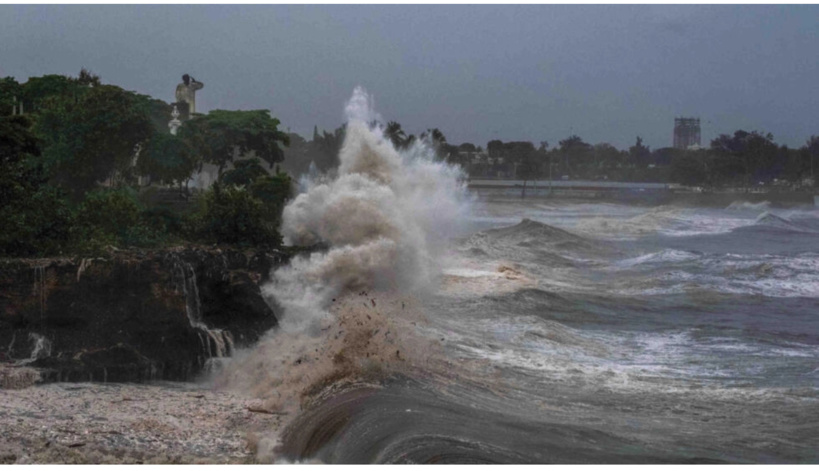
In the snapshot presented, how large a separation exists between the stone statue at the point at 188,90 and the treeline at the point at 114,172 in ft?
4.48

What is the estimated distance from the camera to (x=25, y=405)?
44.8ft

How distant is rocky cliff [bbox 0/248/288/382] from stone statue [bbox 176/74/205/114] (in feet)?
97.3

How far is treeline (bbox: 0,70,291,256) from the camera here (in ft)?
67.3

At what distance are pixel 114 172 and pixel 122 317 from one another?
16765 millimetres

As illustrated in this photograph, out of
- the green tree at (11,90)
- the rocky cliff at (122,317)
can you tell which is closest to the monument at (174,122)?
the green tree at (11,90)

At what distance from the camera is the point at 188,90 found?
157ft

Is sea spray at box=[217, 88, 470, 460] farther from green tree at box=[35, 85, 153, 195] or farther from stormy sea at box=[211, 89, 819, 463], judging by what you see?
green tree at box=[35, 85, 153, 195]

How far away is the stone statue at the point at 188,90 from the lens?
47.5 m

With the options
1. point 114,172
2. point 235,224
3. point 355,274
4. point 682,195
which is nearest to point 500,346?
point 355,274

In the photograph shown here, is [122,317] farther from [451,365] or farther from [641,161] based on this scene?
[641,161]

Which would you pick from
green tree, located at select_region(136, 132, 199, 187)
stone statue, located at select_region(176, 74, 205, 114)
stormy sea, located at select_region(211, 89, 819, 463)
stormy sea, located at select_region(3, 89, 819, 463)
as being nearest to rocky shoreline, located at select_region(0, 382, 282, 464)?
stormy sea, located at select_region(3, 89, 819, 463)

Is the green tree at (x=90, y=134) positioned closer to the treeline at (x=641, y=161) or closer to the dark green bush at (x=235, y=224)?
the dark green bush at (x=235, y=224)

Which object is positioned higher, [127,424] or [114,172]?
[114,172]

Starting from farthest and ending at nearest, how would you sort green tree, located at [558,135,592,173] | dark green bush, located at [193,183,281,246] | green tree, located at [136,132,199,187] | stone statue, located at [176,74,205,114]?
green tree, located at [558,135,592,173] < stone statue, located at [176,74,205,114] < green tree, located at [136,132,199,187] < dark green bush, located at [193,183,281,246]
